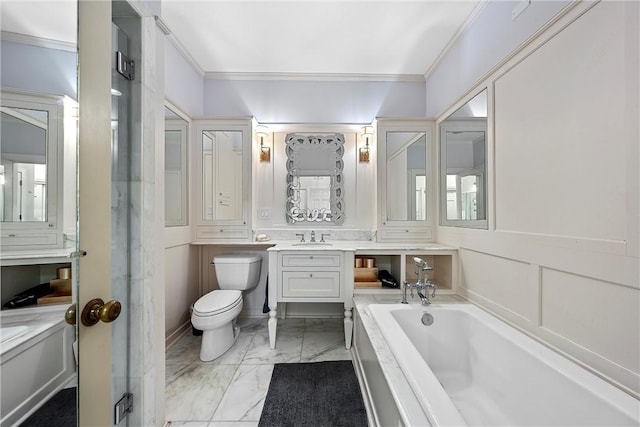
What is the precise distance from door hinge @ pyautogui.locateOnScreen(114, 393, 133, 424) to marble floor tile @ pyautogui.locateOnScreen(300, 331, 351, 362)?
1161 millimetres

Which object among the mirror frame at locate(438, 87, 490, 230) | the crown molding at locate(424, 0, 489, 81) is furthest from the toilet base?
the crown molding at locate(424, 0, 489, 81)

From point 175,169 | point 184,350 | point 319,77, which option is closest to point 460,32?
point 319,77

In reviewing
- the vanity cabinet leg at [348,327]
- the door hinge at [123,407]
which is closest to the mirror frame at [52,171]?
the door hinge at [123,407]

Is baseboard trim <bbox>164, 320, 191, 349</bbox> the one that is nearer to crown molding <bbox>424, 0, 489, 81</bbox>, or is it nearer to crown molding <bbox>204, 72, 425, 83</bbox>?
crown molding <bbox>204, 72, 425, 83</bbox>

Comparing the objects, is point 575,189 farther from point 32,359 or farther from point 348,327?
point 32,359

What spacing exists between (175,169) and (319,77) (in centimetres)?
173

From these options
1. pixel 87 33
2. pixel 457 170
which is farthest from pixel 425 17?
pixel 87 33

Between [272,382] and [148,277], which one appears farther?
[272,382]

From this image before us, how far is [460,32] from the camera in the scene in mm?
2102

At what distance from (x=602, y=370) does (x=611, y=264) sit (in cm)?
44

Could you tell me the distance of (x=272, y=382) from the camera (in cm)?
174

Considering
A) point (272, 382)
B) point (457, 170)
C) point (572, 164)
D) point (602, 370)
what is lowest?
point (272, 382)

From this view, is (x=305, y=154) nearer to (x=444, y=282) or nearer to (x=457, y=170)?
(x=457, y=170)

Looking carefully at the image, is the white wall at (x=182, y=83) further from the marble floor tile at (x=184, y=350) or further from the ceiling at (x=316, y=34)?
the marble floor tile at (x=184, y=350)
